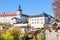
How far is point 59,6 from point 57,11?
1.59 ft

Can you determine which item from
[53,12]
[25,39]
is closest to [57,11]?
[53,12]

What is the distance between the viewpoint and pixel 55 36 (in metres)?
13.4

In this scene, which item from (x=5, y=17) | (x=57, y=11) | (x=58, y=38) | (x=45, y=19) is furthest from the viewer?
(x=5, y=17)

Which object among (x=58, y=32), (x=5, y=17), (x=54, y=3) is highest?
(x=54, y=3)

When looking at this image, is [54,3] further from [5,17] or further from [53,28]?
[5,17]

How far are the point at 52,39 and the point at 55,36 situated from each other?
255 mm

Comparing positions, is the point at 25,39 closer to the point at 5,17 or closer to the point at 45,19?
the point at 45,19

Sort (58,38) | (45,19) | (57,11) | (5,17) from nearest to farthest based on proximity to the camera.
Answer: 1. (58,38)
2. (57,11)
3. (45,19)
4. (5,17)

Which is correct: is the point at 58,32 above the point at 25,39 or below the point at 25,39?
above

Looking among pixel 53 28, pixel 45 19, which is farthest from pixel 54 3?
pixel 45 19

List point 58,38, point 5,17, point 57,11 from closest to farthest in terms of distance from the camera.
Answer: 1. point 58,38
2. point 57,11
3. point 5,17

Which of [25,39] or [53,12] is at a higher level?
[53,12]

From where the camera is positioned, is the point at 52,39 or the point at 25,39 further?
the point at 25,39

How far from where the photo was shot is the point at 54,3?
20.5 m
